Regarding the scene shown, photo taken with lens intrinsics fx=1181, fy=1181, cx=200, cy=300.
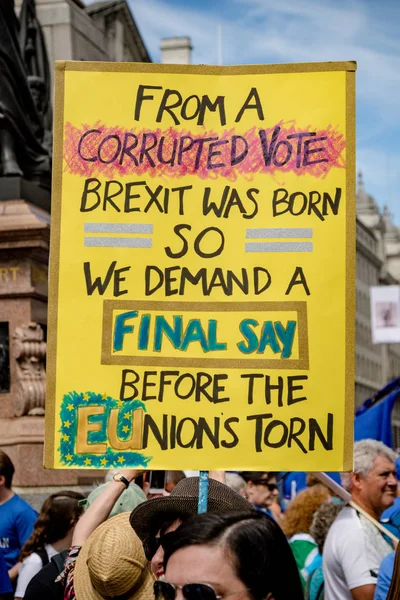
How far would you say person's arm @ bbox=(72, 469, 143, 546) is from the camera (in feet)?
13.6

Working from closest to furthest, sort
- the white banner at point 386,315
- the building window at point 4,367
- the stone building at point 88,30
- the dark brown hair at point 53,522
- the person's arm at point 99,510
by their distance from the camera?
the person's arm at point 99,510, the dark brown hair at point 53,522, the building window at point 4,367, the stone building at point 88,30, the white banner at point 386,315

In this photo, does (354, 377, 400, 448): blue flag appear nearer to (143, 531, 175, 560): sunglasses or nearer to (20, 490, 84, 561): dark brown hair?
(20, 490, 84, 561): dark brown hair

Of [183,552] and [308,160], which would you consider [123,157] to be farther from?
[183,552]

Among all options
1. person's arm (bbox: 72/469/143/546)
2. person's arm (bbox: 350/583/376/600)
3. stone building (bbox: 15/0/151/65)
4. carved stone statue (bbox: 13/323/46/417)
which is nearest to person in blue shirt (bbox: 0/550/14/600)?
person's arm (bbox: 72/469/143/546)

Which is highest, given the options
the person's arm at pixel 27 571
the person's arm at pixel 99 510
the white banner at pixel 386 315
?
the white banner at pixel 386 315

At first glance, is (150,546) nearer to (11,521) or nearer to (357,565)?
(357,565)

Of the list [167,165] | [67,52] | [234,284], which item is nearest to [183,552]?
[234,284]

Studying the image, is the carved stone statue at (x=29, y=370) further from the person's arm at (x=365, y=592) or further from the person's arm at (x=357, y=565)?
the person's arm at (x=365, y=592)

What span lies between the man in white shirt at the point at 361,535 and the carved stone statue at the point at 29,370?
691 cm

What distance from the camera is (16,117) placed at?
14219mm

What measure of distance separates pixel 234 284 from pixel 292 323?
0.22 m

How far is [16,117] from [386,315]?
1199 centimetres

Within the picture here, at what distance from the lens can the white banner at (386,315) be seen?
2358 cm

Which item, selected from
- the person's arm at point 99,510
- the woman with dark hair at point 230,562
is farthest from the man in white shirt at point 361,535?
the woman with dark hair at point 230,562
